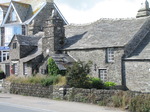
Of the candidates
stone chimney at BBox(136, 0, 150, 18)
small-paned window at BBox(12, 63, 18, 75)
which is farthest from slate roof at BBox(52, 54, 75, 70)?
stone chimney at BBox(136, 0, 150, 18)

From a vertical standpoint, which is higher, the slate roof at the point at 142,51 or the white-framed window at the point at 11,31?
the white-framed window at the point at 11,31

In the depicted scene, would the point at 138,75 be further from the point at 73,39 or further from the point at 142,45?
the point at 73,39

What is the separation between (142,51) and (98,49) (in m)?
4.40

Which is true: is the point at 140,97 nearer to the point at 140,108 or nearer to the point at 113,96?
the point at 140,108

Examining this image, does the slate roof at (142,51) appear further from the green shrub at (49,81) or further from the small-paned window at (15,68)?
the small-paned window at (15,68)

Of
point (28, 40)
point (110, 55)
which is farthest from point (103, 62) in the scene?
point (28, 40)

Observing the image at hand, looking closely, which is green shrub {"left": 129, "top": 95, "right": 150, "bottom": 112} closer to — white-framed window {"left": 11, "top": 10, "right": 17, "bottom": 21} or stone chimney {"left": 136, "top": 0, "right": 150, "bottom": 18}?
→ stone chimney {"left": 136, "top": 0, "right": 150, "bottom": 18}

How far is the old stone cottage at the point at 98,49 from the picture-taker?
2761 centimetres

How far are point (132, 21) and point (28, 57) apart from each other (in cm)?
1241

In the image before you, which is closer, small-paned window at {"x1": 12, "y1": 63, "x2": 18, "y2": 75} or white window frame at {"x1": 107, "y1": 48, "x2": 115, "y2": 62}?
white window frame at {"x1": 107, "y1": 48, "x2": 115, "y2": 62}

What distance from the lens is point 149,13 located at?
3309 cm

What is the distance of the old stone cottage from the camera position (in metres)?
27.6

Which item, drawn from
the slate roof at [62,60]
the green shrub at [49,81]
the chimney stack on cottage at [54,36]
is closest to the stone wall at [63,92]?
the green shrub at [49,81]

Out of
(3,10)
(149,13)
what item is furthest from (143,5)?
(3,10)
